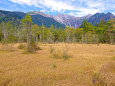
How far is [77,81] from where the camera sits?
448 cm

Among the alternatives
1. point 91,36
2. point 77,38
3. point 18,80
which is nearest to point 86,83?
point 18,80

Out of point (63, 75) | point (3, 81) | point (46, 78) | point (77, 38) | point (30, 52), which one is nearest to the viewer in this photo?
point (3, 81)

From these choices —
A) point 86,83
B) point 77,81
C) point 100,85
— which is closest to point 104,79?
point 100,85

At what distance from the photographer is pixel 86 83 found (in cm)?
431

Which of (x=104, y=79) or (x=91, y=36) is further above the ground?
(x=91, y=36)

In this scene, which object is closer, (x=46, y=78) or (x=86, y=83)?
(x=86, y=83)

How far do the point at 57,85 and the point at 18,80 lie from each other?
78.1 inches

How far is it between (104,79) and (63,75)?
85.1 inches

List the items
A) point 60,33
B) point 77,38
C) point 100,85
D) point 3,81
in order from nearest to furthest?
point 100,85 < point 3,81 < point 77,38 < point 60,33

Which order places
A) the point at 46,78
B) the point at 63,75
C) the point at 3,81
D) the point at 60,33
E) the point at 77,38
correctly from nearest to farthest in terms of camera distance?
the point at 3,81, the point at 46,78, the point at 63,75, the point at 77,38, the point at 60,33

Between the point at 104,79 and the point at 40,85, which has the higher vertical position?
the point at 104,79

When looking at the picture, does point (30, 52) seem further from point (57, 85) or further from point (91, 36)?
point (91, 36)

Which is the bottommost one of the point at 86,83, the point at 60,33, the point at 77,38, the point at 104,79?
the point at 86,83

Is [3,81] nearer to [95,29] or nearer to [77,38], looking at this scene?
[77,38]
